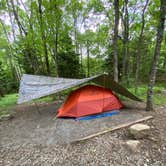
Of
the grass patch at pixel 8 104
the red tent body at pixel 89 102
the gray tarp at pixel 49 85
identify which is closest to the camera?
the gray tarp at pixel 49 85

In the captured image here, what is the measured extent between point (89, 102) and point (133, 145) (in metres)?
2.09

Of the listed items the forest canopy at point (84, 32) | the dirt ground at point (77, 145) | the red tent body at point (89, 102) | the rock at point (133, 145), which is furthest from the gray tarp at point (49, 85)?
the rock at point (133, 145)

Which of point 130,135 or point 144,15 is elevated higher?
point 144,15

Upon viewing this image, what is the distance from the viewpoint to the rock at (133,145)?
8.58ft

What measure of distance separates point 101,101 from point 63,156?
7.85ft

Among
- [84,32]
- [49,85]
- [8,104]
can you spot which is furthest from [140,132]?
[84,32]

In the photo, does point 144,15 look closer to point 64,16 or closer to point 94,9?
point 94,9

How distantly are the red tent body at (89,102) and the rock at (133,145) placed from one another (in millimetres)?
1809

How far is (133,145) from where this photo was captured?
8.77 ft

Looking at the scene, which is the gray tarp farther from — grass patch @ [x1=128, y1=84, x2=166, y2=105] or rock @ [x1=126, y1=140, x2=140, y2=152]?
rock @ [x1=126, y1=140, x2=140, y2=152]

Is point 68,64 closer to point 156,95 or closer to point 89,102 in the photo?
point 156,95

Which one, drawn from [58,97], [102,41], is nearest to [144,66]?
[102,41]

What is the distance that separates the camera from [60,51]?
10.1m

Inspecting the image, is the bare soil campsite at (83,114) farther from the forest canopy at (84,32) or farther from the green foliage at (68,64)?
the green foliage at (68,64)
